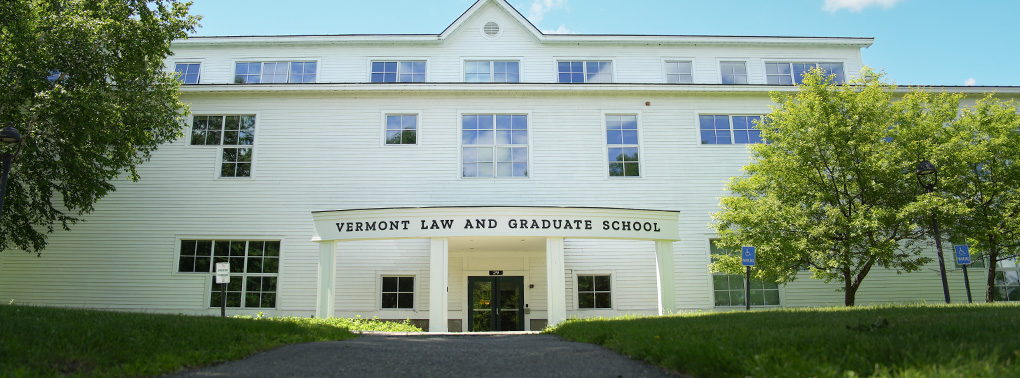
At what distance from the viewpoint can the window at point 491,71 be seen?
73.2 ft

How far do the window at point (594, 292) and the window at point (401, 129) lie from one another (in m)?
7.07

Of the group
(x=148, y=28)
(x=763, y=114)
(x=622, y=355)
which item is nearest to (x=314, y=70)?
(x=148, y=28)

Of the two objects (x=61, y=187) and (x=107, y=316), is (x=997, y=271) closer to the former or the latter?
(x=107, y=316)

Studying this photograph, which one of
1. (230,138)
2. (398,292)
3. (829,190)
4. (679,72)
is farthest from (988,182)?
(230,138)

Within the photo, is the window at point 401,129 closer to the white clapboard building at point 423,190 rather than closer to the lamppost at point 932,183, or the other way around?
the white clapboard building at point 423,190

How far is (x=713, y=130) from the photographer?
846 inches

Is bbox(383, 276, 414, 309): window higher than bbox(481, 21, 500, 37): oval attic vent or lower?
lower

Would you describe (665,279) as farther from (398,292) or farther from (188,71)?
(188,71)

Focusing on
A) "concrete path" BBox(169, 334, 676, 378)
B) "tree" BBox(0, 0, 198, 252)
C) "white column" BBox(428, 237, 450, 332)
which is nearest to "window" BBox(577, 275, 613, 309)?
"white column" BBox(428, 237, 450, 332)

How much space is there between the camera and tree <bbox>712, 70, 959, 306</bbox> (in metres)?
16.5

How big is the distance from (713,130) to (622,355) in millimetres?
15139

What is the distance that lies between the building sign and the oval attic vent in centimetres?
873

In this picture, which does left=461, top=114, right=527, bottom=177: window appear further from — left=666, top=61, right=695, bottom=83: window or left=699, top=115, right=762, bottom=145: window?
left=699, top=115, right=762, bottom=145: window

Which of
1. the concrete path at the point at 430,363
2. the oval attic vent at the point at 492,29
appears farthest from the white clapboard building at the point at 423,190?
the concrete path at the point at 430,363
